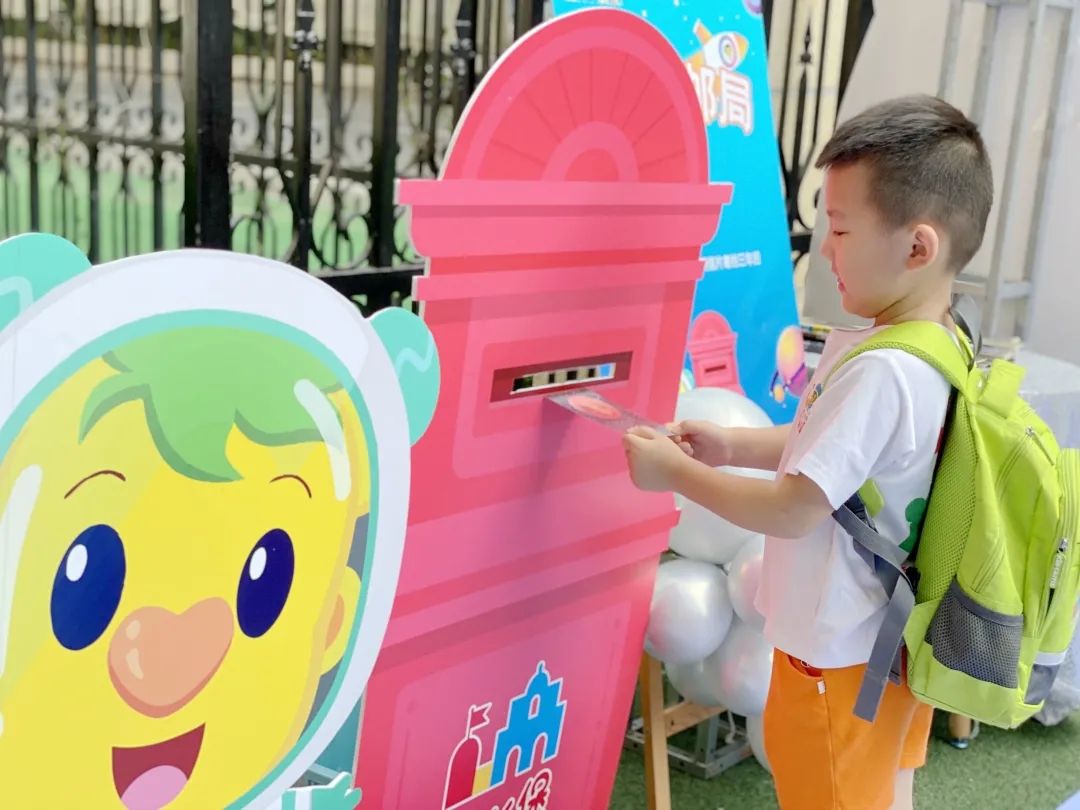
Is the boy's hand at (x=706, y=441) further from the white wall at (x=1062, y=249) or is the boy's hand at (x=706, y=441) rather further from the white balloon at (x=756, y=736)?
the white wall at (x=1062, y=249)

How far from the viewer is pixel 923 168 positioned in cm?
128

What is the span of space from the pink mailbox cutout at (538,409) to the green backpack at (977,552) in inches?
13.2

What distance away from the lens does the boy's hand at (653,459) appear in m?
1.37

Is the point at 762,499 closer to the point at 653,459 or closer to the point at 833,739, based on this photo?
the point at 653,459

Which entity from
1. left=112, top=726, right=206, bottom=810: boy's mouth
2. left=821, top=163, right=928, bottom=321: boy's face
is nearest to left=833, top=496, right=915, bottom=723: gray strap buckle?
left=821, top=163, right=928, bottom=321: boy's face

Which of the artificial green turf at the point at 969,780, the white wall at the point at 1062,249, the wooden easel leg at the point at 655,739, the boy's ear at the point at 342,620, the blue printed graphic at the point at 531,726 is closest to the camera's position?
the boy's ear at the point at 342,620

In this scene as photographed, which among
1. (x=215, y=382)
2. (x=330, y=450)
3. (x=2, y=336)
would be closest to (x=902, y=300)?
(x=330, y=450)

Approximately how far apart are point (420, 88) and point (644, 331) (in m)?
0.79

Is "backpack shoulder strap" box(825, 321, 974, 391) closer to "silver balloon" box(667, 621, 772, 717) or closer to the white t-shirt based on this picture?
the white t-shirt

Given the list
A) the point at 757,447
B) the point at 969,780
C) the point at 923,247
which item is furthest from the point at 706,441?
the point at 969,780

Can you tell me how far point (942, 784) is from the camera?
7.31 ft

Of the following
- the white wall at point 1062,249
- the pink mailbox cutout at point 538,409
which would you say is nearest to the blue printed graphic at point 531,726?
the pink mailbox cutout at point 538,409

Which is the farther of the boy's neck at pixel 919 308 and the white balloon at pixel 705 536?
the white balloon at pixel 705 536

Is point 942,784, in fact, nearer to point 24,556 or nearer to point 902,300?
point 902,300
